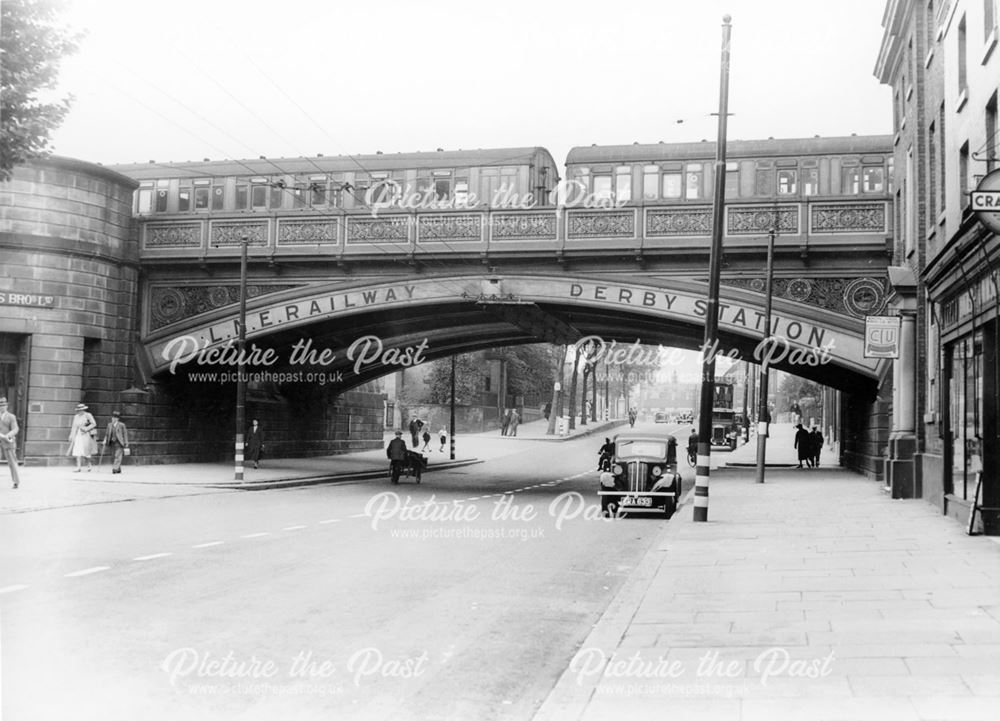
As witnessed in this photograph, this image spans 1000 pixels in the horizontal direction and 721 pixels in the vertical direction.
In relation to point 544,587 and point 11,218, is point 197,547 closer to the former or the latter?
point 544,587

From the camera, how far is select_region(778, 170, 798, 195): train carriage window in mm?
28547

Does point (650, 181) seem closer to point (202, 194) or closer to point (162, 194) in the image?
point (202, 194)

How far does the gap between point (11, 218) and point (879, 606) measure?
24056 mm

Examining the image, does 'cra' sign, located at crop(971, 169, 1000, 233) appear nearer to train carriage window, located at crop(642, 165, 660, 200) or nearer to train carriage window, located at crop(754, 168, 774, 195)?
train carriage window, located at crop(754, 168, 774, 195)

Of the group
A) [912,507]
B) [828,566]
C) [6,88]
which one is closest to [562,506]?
[912,507]

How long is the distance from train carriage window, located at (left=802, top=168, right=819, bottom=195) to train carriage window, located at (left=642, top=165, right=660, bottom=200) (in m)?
3.74

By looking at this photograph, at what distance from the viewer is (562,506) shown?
2256 cm

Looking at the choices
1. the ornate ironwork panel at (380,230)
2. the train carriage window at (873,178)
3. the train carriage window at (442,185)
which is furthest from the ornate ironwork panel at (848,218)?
the ornate ironwork panel at (380,230)

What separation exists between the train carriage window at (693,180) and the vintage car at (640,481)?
1050cm

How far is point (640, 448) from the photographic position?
68.7ft

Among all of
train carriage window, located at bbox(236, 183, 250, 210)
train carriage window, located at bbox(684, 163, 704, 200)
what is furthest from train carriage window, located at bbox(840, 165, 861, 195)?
train carriage window, located at bbox(236, 183, 250, 210)

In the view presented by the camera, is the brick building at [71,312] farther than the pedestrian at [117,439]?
Yes

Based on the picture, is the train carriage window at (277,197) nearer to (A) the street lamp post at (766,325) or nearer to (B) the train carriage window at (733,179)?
(B) the train carriage window at (733,179)

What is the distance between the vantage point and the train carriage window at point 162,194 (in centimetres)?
3244
